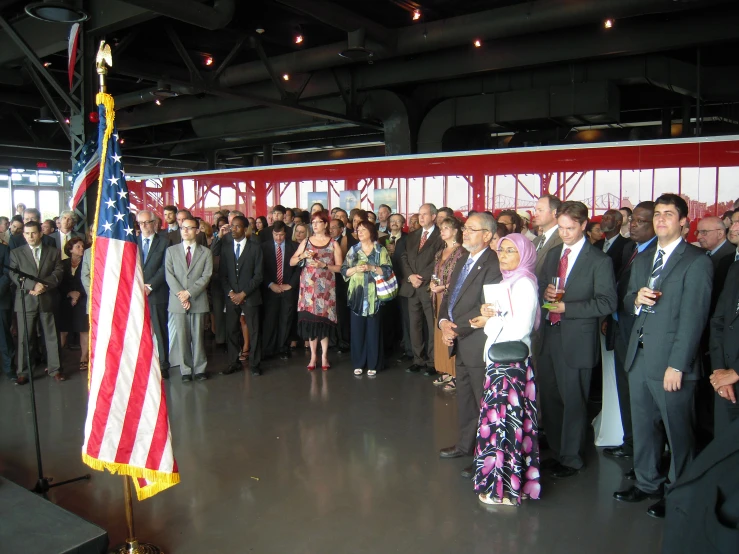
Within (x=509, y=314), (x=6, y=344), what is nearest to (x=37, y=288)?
(x=6, y=344)

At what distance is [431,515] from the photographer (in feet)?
10.6

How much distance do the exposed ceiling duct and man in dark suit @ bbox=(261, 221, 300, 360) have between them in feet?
8.23

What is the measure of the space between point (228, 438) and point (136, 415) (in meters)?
1.69

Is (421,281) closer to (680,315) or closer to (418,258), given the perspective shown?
(418,258)

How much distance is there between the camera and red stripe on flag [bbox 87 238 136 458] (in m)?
2.76

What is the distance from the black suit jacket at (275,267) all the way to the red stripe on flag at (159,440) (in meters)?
3.90

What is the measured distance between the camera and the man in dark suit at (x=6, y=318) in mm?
6156

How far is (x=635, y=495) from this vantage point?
338cm

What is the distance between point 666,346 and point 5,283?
20.9 feet

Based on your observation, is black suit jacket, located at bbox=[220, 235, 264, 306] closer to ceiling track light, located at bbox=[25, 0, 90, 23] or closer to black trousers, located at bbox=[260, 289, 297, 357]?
black trousers, located at bbox=[260, 289, 297, 357]

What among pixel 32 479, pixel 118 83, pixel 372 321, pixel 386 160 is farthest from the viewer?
pixel 118 83

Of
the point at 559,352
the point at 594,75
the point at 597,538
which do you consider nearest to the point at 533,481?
the point at 597,538

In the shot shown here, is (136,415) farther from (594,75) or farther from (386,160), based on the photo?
(594,75)

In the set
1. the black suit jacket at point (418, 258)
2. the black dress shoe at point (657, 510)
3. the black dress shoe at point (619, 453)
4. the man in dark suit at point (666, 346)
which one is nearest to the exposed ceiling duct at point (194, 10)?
the black suit jacket at point (418, 258)
